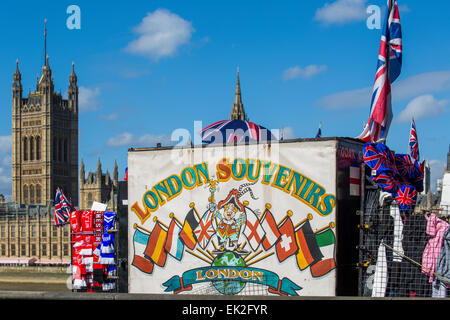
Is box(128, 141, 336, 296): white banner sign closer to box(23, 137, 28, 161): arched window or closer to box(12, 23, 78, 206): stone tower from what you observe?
box(12, 23, 78, 206): stone tower

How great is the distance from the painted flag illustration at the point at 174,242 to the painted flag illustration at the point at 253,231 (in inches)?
48.4

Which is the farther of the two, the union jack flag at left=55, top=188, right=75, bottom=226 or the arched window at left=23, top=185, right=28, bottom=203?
the arched window at left=23, top=185, right=28, bottom=203

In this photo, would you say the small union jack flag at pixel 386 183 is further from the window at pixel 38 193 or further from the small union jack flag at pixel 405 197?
the window at pixel 38 193

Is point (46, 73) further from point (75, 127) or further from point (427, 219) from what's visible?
point (427, 219)

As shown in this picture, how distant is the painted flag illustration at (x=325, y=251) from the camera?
1005cm

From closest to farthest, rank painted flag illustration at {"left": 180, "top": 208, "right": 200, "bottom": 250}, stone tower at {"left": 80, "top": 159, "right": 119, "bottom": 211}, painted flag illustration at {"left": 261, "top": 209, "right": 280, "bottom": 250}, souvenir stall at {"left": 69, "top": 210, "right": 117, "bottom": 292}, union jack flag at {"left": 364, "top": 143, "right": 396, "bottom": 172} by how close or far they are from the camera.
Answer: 1. union jack flag at {"left": 364, "top": 143, "right": 396, "bottom": 172}
2. painted flag illustration at {"left": 261, "top": 209, "right": 280, "bottom": 250}
3. painted flag illustration at {"left": 180, "top": 208, "right": 200, "bottom": 250}
4. souvenir stall at {"left": 69, "top": 210, "right": 117, "bottom": 292}
5. stone tower at {"left": 80, "top": 159, "right": 119, "bottom": 211}

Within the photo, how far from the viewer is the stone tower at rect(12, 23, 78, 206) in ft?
460

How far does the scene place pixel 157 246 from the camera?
1130 cm

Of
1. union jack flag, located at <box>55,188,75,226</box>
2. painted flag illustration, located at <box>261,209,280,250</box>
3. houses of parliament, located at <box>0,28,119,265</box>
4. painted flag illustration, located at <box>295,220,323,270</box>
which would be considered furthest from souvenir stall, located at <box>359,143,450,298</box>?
houses of parliament, located at <box>0,28,119,265</box>

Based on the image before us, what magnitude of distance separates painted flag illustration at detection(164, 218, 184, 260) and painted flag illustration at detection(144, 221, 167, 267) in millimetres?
91

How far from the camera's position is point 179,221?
11172 mm

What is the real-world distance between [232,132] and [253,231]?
3580mm
